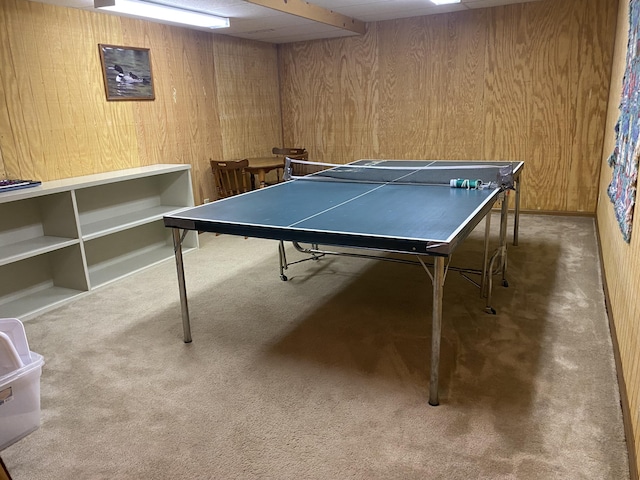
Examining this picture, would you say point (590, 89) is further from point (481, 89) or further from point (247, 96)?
point (247, 96)

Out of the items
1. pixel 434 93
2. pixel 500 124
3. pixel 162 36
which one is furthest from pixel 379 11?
pixel 162 36

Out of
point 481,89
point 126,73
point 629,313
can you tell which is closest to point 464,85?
point 481,89

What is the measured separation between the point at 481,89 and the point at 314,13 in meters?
2.16

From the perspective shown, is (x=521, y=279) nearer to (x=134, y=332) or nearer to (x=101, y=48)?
(x=134, y=332)

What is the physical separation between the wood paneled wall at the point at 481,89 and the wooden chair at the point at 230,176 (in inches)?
75.7

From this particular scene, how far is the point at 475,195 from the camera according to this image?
2.90 m

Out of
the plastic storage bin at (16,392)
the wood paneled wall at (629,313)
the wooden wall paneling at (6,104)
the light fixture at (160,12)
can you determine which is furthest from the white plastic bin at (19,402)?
the light fixture at (160,12)

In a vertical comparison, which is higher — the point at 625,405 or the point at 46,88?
the point at 46,88

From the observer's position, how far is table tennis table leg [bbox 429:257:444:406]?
203cm

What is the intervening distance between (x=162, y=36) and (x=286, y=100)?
7.26 feet

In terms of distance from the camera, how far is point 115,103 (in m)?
4.44

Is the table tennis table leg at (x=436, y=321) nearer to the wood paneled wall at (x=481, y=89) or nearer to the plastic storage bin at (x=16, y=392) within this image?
the plastic storage bin at (x=16, y=392)

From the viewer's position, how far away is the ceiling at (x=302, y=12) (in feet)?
13.5

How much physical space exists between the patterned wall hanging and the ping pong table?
63 centimetres
